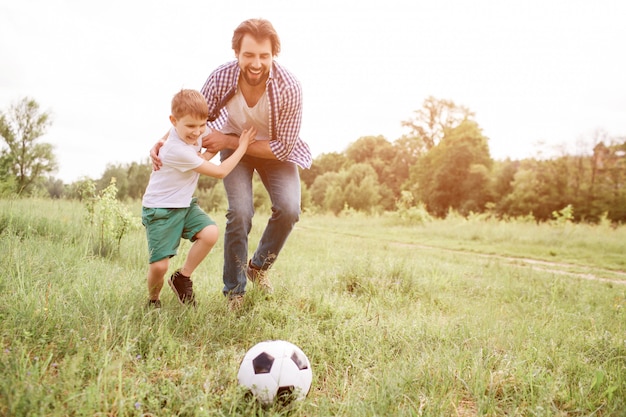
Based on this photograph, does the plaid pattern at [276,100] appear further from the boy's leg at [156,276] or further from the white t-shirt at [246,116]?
the boy's leg at [156,276]

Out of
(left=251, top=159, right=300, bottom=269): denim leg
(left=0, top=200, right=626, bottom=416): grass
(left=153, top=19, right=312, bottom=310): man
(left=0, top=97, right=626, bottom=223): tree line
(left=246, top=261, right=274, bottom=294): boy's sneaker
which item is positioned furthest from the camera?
(left=0, top=97, right=626, bottom=223): tree line

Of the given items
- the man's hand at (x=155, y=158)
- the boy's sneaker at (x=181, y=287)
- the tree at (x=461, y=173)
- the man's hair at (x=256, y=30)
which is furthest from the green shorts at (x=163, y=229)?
the tree at (x=461, y=173)

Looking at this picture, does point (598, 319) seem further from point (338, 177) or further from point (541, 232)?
point (338, 177)

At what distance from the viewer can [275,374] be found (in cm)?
211

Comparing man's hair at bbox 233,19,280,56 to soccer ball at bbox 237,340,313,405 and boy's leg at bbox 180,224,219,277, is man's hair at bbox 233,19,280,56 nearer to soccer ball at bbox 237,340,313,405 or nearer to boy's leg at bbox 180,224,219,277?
boy's leg at bbox 180,224,219,277

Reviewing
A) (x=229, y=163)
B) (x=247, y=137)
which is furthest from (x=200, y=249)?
(x=247, y=137)

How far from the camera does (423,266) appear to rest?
6230 millimetres

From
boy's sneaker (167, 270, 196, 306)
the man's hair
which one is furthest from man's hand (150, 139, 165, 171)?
the man's hair

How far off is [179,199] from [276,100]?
1136mm

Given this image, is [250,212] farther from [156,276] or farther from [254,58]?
[254,58]

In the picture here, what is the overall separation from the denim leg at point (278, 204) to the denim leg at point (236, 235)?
28cm

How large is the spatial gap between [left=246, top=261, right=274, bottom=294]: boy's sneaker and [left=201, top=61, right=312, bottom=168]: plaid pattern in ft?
3.43

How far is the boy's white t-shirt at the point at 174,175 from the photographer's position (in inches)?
122

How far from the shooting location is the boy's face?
10.2ft
